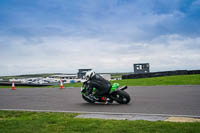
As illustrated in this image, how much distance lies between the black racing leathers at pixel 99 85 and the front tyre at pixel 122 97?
0.49m

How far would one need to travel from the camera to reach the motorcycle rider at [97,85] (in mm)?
11617

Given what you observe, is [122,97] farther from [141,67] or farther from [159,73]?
[141,67]

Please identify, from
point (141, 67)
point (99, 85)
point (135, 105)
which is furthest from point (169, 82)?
point (141, 67)

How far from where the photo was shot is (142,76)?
3369cm

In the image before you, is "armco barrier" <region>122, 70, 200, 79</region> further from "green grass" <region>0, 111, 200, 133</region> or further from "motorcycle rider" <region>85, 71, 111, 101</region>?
"green grass" <region>0, 111, 200, 133</region>

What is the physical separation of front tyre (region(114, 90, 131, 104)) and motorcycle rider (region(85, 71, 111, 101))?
0.50 meters

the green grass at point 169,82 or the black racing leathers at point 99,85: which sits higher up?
the black racing leathers at point 99,85

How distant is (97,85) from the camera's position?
38.5ft

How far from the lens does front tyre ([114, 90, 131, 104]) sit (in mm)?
11242

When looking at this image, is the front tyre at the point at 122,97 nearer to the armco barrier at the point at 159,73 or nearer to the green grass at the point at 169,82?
the green grass at the point at 169,82

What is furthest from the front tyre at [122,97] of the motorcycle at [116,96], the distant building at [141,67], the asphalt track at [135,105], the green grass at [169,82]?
the distant building at [141,67]

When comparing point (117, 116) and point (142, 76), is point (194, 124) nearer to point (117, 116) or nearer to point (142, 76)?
point (117, 116)

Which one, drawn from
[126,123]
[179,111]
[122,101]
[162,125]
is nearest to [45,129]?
[126,123]

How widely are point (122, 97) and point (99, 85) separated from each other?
1.21 meters
